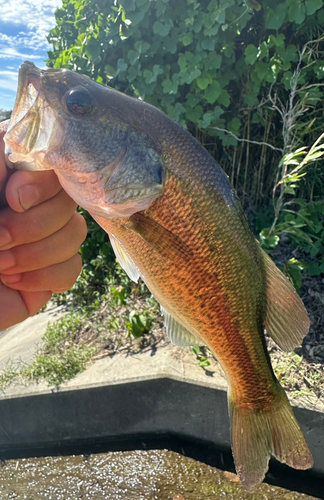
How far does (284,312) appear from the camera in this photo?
1.44m

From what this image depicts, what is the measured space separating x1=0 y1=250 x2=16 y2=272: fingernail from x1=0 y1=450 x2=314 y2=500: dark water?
2.16 meters

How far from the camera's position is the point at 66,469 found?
2.93 meters

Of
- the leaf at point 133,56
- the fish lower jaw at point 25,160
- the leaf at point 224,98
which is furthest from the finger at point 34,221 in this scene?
the leaf at point 133,56

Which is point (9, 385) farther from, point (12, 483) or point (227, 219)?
point (227, 219)

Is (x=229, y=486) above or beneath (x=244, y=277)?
beneath

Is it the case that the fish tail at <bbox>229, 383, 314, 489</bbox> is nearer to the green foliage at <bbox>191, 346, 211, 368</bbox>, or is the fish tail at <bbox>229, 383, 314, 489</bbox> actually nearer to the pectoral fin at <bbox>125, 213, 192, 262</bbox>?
the pectoral fin at <bbox>125, 213, 192, 262</bbox>

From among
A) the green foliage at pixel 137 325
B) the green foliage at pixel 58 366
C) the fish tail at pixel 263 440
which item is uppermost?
the fish tail at pixel 263 440

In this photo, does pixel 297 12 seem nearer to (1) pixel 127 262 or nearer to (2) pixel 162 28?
(2) pixel 162 28

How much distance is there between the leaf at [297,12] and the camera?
297 cm

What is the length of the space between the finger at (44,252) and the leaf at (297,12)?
2.76 metres

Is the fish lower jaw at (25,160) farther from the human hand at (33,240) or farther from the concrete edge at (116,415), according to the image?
the concrete edge at (116,415)

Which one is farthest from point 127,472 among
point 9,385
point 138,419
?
point 9,385

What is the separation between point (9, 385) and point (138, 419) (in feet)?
3.80

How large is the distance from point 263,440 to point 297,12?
3098 mm
